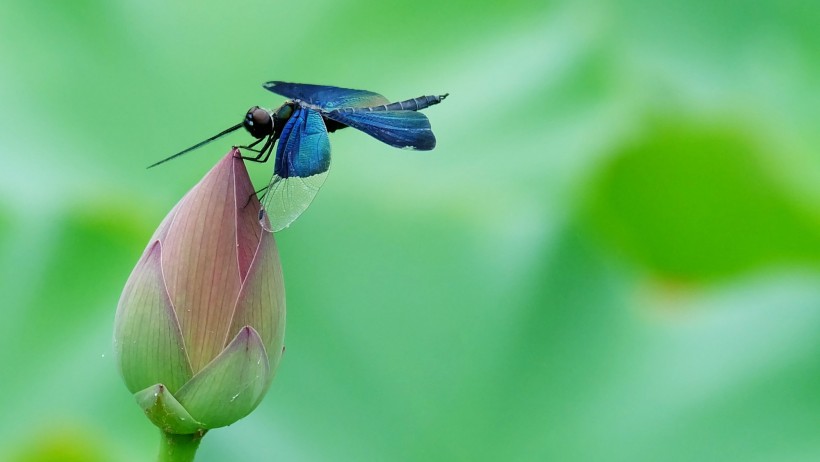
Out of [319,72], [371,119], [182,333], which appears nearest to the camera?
[182,333]

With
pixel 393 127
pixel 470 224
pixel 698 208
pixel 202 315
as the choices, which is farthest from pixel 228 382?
pixel 698 208

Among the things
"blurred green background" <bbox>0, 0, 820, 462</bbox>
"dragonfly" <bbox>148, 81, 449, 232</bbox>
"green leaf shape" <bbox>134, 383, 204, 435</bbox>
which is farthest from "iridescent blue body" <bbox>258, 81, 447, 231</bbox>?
"blurred green background" <bbox>0, 0, 820, 462</bbox>

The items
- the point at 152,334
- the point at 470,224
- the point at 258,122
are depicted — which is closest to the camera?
the point at 152,334

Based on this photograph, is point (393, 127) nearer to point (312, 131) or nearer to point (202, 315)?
point (312, 131)

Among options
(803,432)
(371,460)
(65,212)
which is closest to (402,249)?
(371,460)

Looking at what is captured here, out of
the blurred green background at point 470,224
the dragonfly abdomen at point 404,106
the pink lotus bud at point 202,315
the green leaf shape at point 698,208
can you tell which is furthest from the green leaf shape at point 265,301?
the green leaf shape at point 698,208

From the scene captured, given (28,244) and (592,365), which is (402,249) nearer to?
(592,365)

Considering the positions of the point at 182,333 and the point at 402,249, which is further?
the point at 402,249
